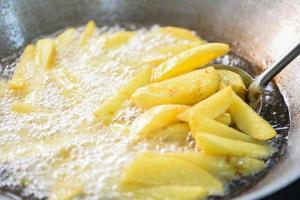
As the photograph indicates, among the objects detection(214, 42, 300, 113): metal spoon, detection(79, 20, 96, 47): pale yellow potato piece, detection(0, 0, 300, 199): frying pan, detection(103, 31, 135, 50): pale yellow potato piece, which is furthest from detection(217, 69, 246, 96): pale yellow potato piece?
detection(79, 20, 96, 47): pale yellow potato piece

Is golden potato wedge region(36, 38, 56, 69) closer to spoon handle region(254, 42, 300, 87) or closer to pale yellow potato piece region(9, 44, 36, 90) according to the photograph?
pale yellow potato piece region(9, 44, 36, 90)

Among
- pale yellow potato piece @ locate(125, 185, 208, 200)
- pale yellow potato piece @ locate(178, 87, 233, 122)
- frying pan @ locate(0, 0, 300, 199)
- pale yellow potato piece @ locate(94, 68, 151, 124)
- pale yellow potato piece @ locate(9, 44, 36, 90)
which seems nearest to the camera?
pale yellow potato piece @ locate(125, 185, 208, 200)

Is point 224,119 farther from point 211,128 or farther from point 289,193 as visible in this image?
point 289,193

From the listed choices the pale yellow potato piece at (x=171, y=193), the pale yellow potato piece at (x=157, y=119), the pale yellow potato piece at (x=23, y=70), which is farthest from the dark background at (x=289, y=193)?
the pale yellow potato piece at (x=23, y=70)

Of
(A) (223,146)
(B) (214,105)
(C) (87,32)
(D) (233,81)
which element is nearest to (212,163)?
(A) (223,146)

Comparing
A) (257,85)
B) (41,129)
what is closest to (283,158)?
(257,85)

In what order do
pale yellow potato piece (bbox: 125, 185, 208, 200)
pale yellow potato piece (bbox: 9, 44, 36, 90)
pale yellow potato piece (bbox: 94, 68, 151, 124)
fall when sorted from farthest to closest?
pale yellow potato piece (bbox: 9, 44, 36, 90) < pale yellow potato piece (bbox: 94, 68, 151, 124) < pale yellow potato piece (bbox: 125, 185, 208, 200)

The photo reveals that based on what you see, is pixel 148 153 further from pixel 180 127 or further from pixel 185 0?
pixel 185 0
